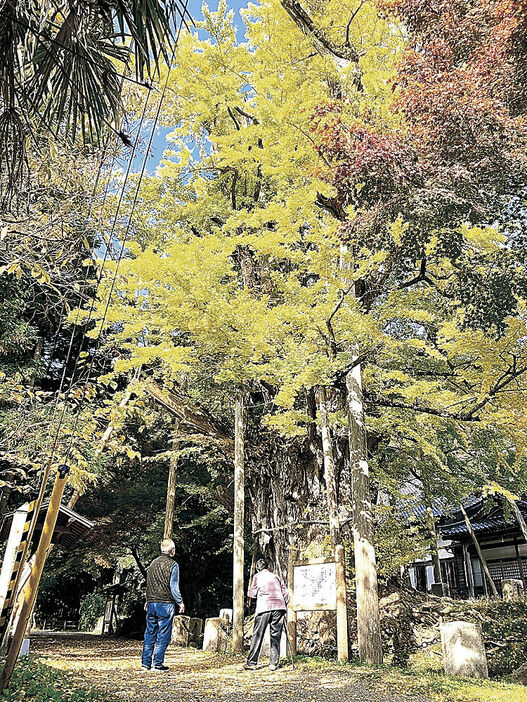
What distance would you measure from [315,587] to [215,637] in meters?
3.60

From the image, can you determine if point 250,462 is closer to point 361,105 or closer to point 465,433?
point 465,433

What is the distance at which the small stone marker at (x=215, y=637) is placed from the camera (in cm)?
951

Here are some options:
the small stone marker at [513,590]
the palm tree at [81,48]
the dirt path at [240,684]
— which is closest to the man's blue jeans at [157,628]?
the dirt path at [240,684]

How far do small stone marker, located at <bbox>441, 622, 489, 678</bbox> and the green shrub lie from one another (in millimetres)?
18756

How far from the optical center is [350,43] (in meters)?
9.74

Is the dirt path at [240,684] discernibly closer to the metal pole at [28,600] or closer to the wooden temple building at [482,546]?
the metal pole at [28,600]

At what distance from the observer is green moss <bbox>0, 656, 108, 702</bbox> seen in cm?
377

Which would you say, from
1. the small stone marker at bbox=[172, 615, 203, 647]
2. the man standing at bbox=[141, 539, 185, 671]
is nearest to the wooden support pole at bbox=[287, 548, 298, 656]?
the man standing at bbox=[141, 539, 185, 671]

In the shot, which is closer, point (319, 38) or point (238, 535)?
point (238, 535)

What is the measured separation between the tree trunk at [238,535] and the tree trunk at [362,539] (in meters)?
2.39

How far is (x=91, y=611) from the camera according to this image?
21.7 meters

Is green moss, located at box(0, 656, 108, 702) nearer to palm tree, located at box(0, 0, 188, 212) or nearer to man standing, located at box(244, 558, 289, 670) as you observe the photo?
man standing, located at box(244, 558, 289, 670)

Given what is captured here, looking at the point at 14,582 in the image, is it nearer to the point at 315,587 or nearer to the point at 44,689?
the point at 44,689

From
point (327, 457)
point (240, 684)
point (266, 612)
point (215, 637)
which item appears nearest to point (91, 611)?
point (215, 637)
